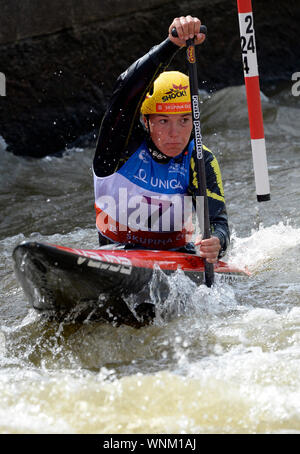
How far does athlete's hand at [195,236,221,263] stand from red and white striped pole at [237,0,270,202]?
0.81 meters

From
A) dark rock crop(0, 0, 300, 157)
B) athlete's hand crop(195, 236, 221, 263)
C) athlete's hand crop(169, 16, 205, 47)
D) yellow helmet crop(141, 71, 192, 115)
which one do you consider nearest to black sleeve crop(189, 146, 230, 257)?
athlete's hand crop(195, 236, 221, 263)

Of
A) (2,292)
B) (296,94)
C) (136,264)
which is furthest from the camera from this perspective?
(296,94)

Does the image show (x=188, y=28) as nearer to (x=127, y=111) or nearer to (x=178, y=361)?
(x=127, y=111)

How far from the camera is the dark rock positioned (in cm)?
783

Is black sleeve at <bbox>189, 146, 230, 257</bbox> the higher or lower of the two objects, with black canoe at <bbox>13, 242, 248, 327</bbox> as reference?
higher

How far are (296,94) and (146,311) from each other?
668 centimetres

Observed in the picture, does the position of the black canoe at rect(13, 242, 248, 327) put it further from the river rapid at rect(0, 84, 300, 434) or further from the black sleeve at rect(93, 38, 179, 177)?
the black sleeve at rect(93, 38, 179, 177)

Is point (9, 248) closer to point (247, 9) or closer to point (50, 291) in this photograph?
point (50, 291)

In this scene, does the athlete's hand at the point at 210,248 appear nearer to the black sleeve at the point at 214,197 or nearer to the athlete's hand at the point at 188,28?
the black sleeve at the point at 214,197

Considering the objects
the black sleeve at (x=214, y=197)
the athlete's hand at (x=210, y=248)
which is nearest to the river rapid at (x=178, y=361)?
the athlete's hand at (x=210, y=248)

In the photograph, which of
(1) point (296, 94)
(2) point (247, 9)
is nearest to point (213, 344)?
(2) point (247, 9)

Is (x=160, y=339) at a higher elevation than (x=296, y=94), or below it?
below

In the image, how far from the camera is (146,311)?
355cm
